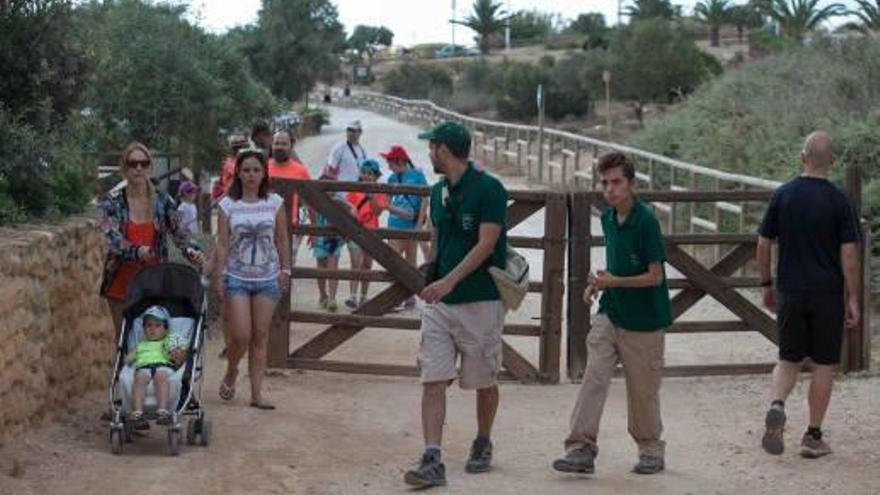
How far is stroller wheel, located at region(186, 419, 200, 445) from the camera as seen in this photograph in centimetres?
783

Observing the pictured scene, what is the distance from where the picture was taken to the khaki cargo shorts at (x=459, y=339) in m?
7.18

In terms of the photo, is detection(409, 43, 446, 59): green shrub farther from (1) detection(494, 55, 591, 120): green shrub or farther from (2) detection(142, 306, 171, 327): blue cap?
(2) detection(142, 306, 171, 327): blue cap

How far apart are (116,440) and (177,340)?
25.6 inches

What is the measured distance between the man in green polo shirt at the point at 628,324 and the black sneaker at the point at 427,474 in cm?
75

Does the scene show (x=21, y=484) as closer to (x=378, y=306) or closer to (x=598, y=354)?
(x=598, y=354)

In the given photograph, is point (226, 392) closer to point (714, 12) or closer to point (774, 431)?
point (774, 431)

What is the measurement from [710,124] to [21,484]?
59.0 feet

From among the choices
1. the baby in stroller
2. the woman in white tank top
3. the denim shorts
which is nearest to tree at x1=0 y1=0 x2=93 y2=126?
the woman in white tank top

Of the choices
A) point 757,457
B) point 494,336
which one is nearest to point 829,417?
point 757,457

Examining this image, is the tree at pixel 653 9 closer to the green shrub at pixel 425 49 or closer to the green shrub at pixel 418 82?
the green shrub at pixel 418 82

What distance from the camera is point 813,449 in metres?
7.93

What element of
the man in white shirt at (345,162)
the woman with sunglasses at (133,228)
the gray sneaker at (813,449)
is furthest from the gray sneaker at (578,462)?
the man in white shirt at (345,162)

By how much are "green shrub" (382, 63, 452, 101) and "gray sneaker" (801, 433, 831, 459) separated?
254ft

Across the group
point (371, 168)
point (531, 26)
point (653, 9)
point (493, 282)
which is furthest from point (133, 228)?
point (531, 26)
